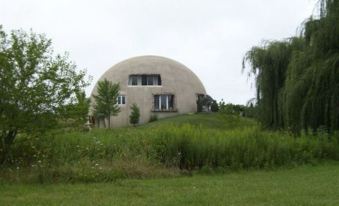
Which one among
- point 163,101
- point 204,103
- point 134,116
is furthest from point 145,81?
point 134,116

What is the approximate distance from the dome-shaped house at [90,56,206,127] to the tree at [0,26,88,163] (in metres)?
56.1

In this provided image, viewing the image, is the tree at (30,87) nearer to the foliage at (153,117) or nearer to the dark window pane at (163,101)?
the foliage at (153,117)

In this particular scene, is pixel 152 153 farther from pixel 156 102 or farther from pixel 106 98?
pixel 156 102

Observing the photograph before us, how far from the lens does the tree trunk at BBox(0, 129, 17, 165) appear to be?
577 inches

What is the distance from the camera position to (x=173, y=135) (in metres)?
17.1

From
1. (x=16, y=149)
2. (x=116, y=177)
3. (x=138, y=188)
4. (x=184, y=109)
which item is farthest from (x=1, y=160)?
(x=184, y=109)

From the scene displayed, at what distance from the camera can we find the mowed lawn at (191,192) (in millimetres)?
9828

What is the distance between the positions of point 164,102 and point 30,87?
60645 mm

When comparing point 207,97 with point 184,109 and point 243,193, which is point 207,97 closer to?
point 184,109

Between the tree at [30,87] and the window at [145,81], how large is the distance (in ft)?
192

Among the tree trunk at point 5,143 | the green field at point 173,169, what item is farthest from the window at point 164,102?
the tree trunk at point 5,143

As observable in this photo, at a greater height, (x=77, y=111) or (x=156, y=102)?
(x=156, y=102)

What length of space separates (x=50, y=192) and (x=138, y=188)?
1820 mm

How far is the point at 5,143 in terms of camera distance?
14.7m
